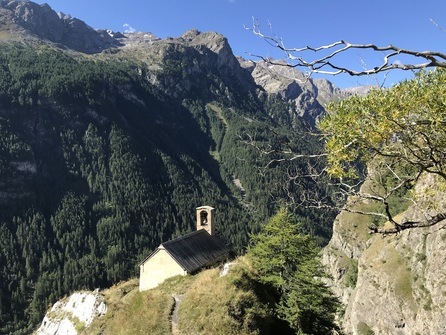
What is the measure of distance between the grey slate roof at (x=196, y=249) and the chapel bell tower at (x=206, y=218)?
5.56 ft

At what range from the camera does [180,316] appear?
29203mm

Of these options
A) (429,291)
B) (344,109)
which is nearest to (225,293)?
(344,109)

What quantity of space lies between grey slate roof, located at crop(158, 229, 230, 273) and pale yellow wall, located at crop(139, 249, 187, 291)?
775 mm

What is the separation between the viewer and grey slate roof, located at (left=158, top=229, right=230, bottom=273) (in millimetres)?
39062

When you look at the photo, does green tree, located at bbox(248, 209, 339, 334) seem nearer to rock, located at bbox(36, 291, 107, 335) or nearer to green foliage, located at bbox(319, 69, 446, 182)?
rock, located at bbox(36, 291, 107, 335)

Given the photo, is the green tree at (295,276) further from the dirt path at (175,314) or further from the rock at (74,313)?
the rock at (74,313)

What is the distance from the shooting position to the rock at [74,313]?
34750 mm

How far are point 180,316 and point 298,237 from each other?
1183cm

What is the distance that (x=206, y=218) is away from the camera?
5022 centimetres

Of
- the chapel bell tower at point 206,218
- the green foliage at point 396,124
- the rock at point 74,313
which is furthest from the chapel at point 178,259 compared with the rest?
the green foliage at point 396,124

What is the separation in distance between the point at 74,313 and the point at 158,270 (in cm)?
944

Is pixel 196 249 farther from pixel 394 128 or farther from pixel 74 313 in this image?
pixel 394 128

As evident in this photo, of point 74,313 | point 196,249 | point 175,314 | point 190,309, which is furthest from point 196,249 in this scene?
point 74,313

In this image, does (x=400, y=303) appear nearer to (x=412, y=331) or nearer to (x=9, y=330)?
(x=412, y=331)
